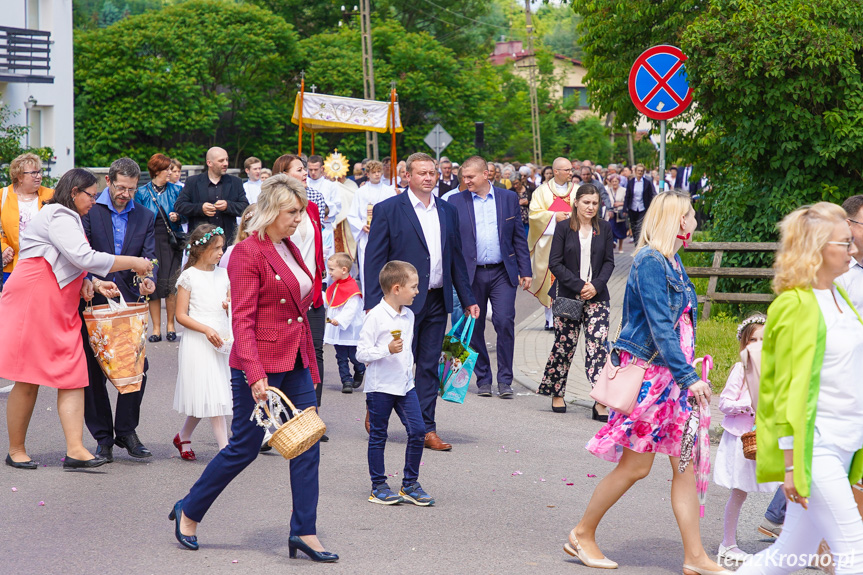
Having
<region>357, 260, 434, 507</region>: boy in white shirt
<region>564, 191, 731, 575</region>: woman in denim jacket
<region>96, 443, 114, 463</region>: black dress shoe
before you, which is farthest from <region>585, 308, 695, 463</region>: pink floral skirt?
<region>96, 443, 114, 463</region>: black dress shoe

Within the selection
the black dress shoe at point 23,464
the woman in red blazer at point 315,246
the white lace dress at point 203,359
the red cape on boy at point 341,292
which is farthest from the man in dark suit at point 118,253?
the red cape on boy at point 341,292

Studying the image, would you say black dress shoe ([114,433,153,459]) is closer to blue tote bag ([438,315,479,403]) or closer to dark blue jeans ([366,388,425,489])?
dark blue jeans ([366,388,425,489])

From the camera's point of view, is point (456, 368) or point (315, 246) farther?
point (456, 368)

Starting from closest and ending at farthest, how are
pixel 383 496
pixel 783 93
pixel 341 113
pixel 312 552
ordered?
pixel 312 552 → pixel 383 496 → pixel 783 93 → pixel 341 113

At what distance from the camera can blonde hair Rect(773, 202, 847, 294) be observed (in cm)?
398

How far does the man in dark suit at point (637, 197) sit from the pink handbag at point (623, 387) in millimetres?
18744

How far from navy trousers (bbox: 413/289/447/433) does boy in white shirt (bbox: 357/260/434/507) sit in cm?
111

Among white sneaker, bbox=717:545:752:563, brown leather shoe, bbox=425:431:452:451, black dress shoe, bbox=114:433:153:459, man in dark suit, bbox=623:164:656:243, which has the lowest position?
white sneaker, bbox=717:545:752:563

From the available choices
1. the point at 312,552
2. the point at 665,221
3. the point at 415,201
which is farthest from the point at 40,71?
the point at 665,221

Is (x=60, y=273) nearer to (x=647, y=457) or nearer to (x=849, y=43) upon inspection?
(x=647, y=457)

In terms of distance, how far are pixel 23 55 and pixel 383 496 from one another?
27.1 metres

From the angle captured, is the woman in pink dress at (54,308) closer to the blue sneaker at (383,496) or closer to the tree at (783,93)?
the blue sneaker at (383,496)

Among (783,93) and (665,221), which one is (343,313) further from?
(783,93)

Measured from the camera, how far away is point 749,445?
5.08m
